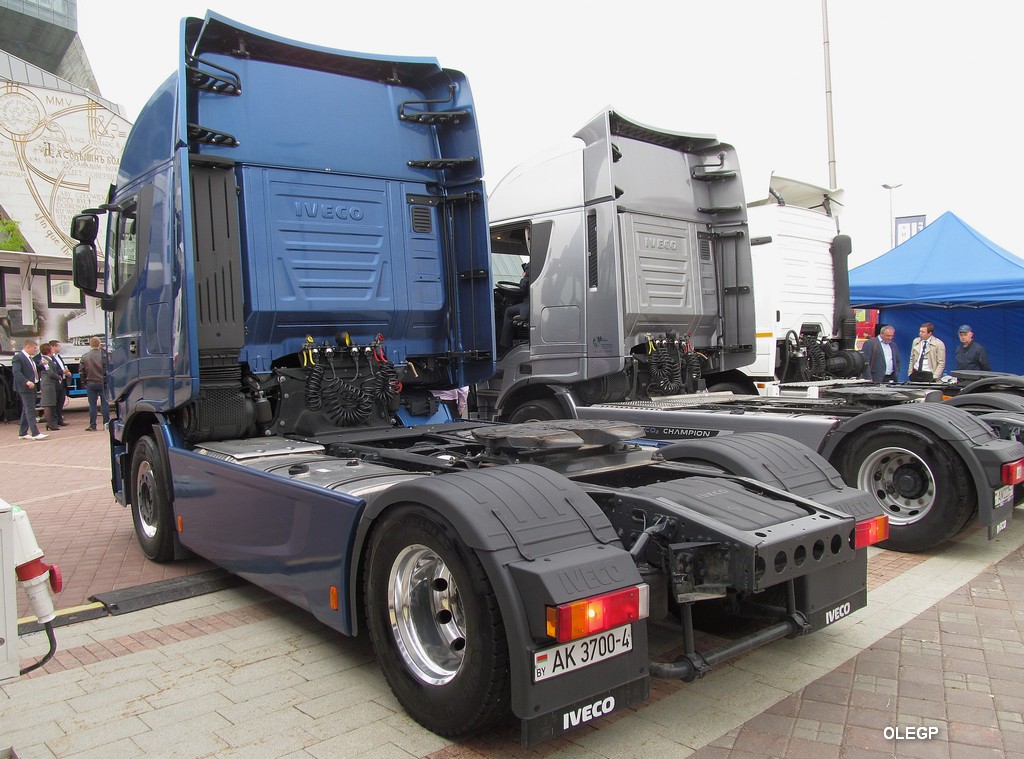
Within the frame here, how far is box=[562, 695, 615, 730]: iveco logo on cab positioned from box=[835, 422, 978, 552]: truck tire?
3639mm

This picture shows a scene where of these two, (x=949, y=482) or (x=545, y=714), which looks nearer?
(x=545, y=714)

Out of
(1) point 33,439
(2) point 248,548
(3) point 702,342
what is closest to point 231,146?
(2) point 248,548

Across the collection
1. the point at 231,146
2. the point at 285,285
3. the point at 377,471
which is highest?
the point at 231,146

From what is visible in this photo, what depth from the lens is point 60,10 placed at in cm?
4566

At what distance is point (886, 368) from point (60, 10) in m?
51.6

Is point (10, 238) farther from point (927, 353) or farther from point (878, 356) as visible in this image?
point (927, 353)

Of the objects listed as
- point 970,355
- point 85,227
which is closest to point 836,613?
point 85,227

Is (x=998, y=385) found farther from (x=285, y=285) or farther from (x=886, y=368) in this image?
(x=285, y=285)

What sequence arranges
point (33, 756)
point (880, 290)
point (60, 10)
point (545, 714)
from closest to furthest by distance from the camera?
point (545, 714) < point (33, 756) < point (880, 290) < point (60, 10)

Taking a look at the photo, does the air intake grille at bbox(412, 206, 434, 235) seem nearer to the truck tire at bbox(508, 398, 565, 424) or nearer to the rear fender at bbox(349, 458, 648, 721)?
the truck tire at bbox(508, 398, 565, 424)

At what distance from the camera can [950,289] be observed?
535 inches

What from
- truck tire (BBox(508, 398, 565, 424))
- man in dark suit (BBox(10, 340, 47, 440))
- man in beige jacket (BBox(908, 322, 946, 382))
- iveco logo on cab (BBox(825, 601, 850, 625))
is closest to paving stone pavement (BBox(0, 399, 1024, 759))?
iveco logo on cab (BBox(825, 601, 850, 625))

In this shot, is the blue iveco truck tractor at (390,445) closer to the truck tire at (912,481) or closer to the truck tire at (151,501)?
the truck tire at (151,501)

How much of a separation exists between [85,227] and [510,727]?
4.93 meters
